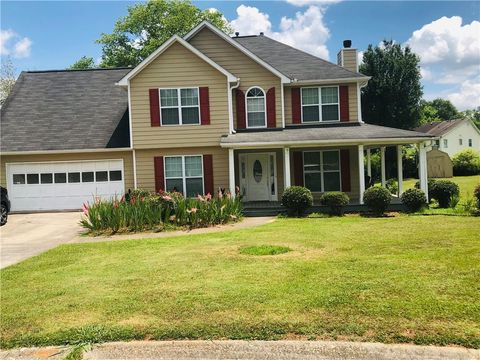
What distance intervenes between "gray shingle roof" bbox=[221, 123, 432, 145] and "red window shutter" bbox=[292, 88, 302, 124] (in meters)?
0.56

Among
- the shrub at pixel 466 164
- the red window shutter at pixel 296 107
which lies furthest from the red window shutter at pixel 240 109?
the shrub at pixel 466 164

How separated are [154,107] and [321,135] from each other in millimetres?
6749

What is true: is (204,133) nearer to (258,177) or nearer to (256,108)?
(256,108)

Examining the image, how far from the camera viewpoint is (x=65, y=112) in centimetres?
2167

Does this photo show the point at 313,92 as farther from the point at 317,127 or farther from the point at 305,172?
the point at 305,172

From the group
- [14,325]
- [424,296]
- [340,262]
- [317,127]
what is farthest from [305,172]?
[14,325]

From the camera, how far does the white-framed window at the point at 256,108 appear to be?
19547 mm

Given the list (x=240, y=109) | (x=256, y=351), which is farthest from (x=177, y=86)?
(x=256, y=351)

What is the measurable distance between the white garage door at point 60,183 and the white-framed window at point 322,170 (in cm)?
811

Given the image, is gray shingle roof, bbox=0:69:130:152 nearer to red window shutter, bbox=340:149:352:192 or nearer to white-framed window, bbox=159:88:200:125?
white-framed window, bbox=159:88:200:125

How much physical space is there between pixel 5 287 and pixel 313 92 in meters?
15.6

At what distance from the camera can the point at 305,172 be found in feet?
64.4

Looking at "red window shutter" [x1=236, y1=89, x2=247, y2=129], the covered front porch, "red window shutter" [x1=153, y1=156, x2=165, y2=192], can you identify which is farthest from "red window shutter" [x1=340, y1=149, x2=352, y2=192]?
"red window shutter" [x1=153, y1=156, x2=165, y2=192]

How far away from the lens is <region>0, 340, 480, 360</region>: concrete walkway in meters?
4.32
